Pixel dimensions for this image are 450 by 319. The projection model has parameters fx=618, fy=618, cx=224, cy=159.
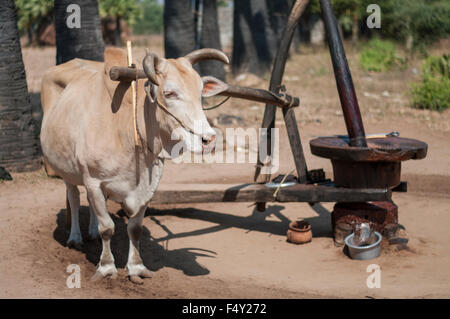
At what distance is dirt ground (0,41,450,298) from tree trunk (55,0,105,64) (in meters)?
2.02

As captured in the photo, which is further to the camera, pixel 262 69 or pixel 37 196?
pixel 262 69

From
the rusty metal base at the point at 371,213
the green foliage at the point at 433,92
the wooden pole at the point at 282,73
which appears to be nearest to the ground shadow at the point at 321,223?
the rusty metal base at the point at 371,213

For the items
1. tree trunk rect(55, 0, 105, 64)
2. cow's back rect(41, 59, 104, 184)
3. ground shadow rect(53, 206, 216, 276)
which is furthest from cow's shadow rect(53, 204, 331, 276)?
tree trunk rect(55, 0, 105, 64)

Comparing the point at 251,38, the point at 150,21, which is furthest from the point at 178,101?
the point at 150,21

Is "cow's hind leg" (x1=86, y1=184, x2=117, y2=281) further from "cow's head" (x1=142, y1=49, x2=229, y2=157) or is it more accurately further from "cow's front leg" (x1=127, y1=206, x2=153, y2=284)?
"cow's head" (x1=142, y1=49, x2=229, y2=157)

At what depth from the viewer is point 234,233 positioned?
7.02 meters

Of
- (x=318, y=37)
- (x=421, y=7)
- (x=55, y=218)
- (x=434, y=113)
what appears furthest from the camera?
(x=318, y=37)

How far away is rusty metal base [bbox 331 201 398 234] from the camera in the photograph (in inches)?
244

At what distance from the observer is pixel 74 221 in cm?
631

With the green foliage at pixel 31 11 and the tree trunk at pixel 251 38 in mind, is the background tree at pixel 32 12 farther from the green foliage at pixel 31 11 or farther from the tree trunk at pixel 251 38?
the tree trunk at pixel 251 38
